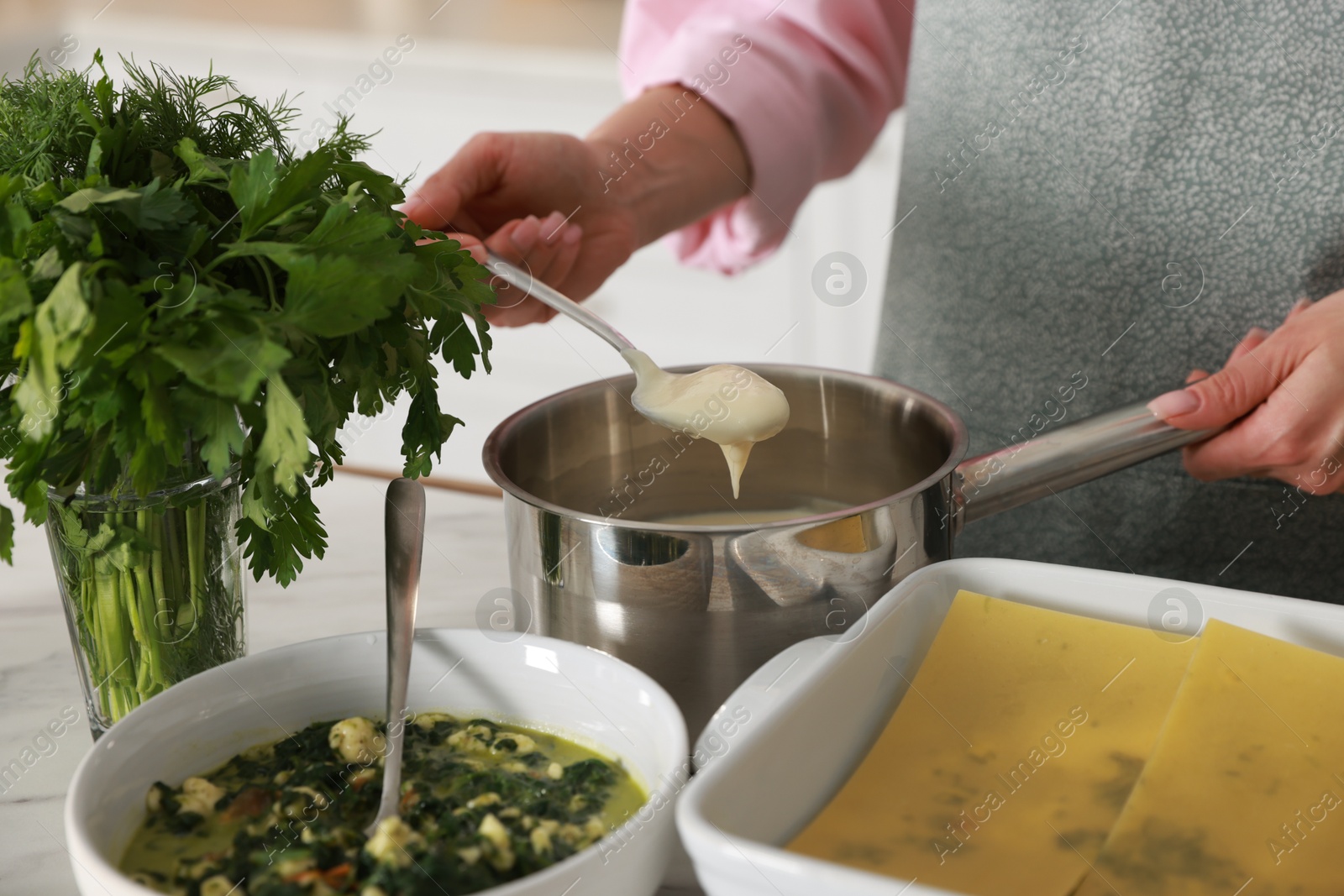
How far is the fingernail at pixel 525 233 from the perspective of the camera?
0.92 m

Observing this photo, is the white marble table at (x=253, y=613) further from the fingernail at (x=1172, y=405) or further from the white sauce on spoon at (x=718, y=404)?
the fingernail at (x=1172, y=405)

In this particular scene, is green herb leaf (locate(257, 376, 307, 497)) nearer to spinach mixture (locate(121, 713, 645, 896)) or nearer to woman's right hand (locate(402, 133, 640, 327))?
spinach mixture (locate(121, 713, 645, 896))

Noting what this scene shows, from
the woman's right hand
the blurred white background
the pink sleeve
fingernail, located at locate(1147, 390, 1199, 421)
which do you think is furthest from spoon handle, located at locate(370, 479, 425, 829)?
the blurred white background

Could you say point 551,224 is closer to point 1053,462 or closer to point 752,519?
point 752,519

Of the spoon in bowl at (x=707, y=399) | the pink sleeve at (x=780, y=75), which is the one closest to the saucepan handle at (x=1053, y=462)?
the spoon in bowl at (x=707, y=399)

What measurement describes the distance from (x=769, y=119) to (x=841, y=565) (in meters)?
0.62

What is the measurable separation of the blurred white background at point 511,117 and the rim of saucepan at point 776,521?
151 centimetres

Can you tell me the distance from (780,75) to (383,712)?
74 cm

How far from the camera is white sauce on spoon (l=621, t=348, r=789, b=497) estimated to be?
0.78 meters

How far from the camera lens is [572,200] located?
40.4 inches

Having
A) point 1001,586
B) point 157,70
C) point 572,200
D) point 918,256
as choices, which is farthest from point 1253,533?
point 157,70

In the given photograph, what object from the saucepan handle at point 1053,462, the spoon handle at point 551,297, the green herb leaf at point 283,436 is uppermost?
the green herb leaf at point 283,436

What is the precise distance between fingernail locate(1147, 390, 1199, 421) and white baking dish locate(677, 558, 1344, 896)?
19 centimetres

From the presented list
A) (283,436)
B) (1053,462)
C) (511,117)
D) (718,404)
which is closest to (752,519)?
(718,404)
